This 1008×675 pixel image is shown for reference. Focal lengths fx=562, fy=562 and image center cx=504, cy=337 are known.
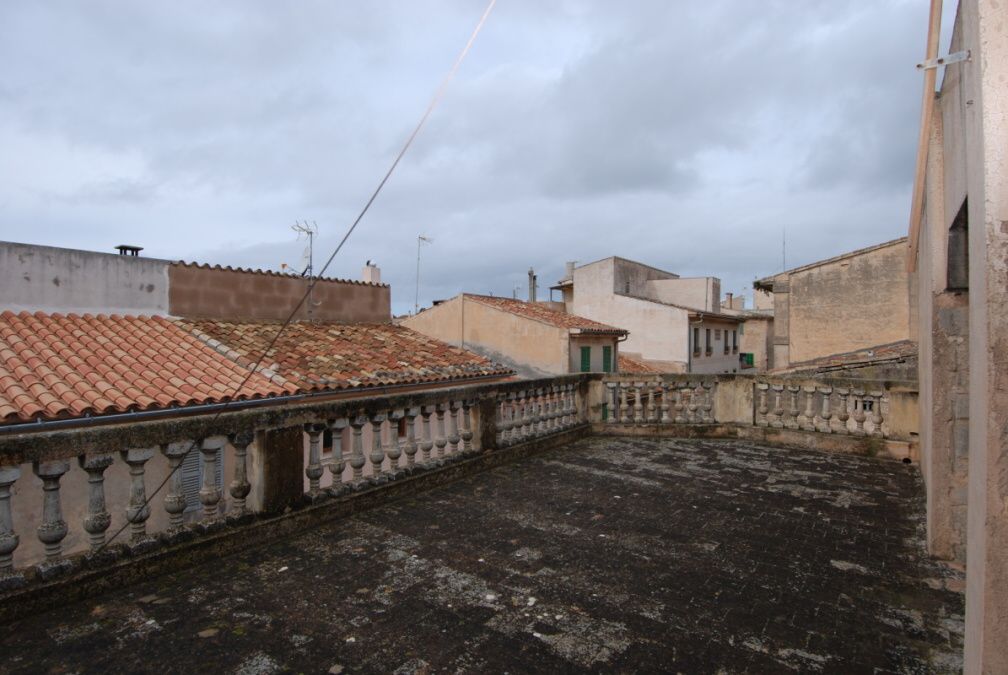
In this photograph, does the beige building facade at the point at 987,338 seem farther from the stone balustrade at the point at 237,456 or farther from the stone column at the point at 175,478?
Result: the stone column at the point at 175,478

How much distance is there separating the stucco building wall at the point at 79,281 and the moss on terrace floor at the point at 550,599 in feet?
33.3

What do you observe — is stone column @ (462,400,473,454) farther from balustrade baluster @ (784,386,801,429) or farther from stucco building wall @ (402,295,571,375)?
stucco building wall @ (402,295,571,375)

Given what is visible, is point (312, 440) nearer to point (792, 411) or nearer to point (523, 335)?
point (792, 411)

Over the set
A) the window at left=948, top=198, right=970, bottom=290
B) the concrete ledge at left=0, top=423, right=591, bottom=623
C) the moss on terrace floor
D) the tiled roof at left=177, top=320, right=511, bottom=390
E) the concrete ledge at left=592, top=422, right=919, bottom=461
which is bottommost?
the moss on terrace floor

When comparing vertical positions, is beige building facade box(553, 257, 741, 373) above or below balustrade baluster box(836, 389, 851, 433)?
above

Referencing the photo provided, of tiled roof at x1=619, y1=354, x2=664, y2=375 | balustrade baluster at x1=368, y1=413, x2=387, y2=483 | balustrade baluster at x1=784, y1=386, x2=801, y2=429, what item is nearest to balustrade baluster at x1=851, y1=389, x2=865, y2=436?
balustrade baluster at x1=784, y1=386, x2=801, y2=429

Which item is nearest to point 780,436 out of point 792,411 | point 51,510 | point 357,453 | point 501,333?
point 792,411

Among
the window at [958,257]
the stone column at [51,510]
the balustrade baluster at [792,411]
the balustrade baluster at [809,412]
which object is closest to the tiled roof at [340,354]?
the stone column at [51,510]

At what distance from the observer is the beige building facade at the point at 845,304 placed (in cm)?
1866

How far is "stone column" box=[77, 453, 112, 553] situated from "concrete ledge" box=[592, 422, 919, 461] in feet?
21.5

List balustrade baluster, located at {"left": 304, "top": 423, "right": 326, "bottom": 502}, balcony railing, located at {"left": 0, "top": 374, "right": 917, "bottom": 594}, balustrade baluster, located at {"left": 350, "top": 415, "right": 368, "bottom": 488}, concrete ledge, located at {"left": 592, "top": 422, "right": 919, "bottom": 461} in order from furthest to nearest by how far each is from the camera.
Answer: concrete ledge, located at {"left": 592, "top": 422, "right": 919, "bottom": 461} < balustrade baluster, located at {"left": 350, "top": 415, "right": 368, "bottom": 488} < balustrade baluster, located at {"left": 304, "top": 423, "right": 326, "bottom": 502} < balcony railing, located at {"left": 0, "top": 374, "right": 917, "bottom": 594}

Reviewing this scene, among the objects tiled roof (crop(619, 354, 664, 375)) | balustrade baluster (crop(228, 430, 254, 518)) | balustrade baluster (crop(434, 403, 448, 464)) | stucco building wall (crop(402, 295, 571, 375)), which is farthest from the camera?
tiled roof (crop(619, 354, 664, 375))

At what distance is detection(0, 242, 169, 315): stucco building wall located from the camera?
1057 cm

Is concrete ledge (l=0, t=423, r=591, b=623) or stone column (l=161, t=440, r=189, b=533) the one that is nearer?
concrete ledge (l=0, t=423, r=591, b=623)
